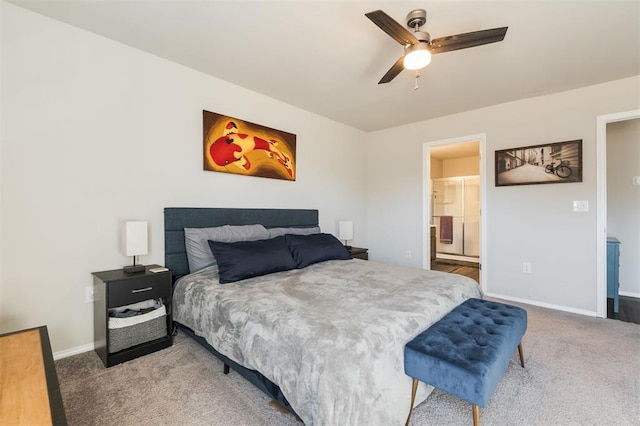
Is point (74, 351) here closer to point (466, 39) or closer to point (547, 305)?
point (466, 39)

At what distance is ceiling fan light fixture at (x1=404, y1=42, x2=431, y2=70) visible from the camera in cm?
194

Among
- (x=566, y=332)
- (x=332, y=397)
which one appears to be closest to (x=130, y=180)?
(x=332, y=397)

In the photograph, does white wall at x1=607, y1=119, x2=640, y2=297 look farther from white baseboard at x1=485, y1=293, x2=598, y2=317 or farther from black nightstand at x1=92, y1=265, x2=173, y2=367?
black nightstand at x1=92, y1=265, x2=173, y2=367

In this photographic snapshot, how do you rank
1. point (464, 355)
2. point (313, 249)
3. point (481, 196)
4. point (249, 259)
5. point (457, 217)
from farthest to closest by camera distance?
point (457, 217)
point (481, 196)
point (313, 249)
point (249, 259)
point (464, 355)

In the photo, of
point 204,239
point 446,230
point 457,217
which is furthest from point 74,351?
point 457,217

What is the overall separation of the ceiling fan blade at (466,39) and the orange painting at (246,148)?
2142 millimetres

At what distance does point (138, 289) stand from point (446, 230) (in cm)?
660

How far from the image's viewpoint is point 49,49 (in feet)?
7.14

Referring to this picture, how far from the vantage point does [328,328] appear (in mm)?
1460

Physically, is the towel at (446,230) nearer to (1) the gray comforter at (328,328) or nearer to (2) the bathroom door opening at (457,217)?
(2) the bathroom door opening at (457,217)

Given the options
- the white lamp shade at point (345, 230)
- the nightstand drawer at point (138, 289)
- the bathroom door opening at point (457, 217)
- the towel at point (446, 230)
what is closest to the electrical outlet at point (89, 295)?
the nightstand drawer at point (138, 289)

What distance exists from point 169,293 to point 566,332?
3654 millimetres

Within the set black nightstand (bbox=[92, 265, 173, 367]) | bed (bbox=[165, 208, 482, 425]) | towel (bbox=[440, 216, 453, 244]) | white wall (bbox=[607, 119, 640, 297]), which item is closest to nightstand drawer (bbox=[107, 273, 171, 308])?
black nightstand (bbox=[92, 265, 173, 367])

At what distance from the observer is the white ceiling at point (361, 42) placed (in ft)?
6.65
